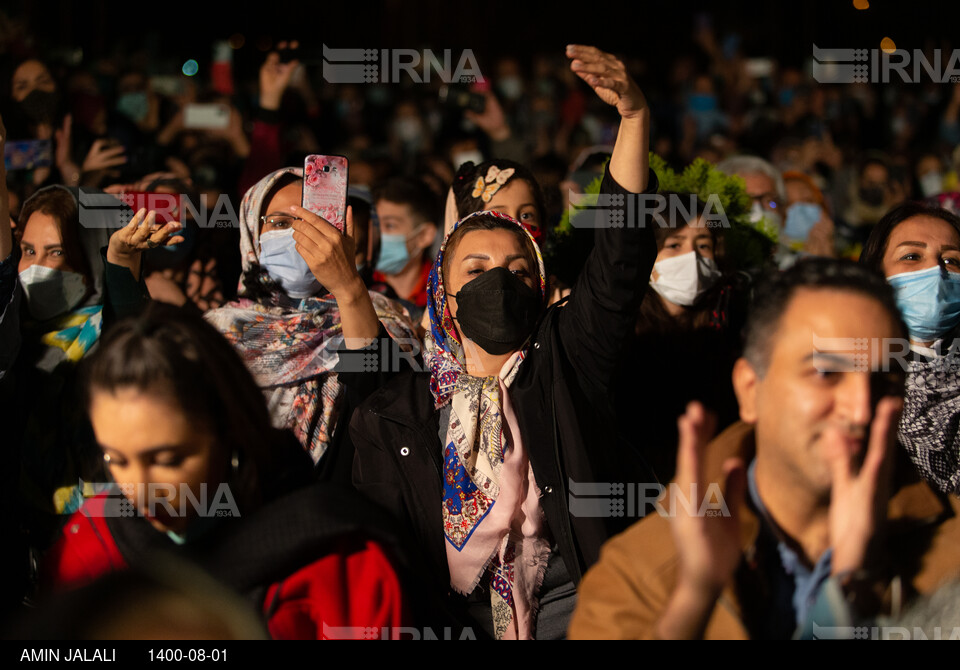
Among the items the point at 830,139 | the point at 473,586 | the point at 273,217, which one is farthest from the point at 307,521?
the point at 830,139

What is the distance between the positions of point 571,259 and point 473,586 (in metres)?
1.55

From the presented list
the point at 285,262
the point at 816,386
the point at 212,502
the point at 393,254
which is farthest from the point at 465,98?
the point at 816,386

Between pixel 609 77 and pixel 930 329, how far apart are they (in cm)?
146

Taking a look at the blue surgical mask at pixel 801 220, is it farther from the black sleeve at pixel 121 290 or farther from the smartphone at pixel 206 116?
the smartphone at pixel 206 116

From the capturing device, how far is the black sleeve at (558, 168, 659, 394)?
2605 mm

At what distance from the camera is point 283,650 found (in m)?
1.94

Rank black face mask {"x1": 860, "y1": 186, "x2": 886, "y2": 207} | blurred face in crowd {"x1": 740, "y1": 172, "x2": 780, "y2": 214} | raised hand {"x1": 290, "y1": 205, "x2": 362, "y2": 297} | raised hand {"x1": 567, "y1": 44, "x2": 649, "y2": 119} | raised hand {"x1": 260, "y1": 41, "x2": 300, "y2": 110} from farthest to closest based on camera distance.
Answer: black face mask {"x1": 860, "y1": 186, "x2": 886, "y2": 207} → blurred face in crowd {"x1": 740, "y1": 172, "x2": 780, "y2": 214} → raised hand {"x1": 260, "y1": 41, "x2": 300, "y2": 110} → raised hand {"x1": 290, "y1": 205, "x2": 362, "y2": 297} → raised hand {"x1": 567, "y1": 44, "x2": 649, "y2": 119}

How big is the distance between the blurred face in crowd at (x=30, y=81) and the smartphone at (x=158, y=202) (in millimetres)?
1828

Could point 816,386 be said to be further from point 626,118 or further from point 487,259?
point 487,259

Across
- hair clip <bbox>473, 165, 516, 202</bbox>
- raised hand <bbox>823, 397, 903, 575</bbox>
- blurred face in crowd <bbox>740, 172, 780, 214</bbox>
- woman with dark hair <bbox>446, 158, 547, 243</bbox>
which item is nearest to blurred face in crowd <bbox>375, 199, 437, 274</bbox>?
woman with dark hair <bbox>446, 158, 547, 243</bbox>

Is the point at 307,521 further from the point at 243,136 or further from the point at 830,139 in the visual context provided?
the point at 830,139

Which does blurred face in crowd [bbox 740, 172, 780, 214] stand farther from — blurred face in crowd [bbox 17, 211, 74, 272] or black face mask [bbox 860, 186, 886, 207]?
blurred face in crowd [bbox 17, 211, 74, 272]

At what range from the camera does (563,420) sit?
2.72m

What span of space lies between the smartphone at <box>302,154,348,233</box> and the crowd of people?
14cm
